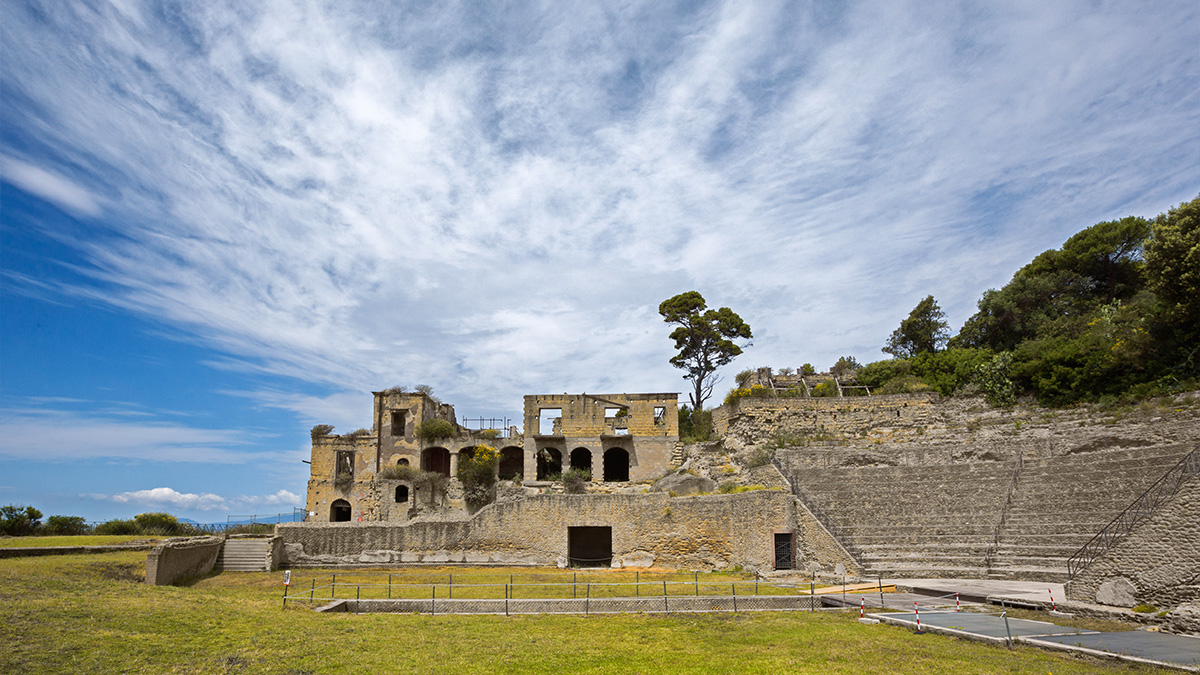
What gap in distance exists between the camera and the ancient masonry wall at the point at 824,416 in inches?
1340

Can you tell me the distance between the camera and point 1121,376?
27828 millimetres

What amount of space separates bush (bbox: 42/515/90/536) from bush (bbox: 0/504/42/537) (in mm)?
412

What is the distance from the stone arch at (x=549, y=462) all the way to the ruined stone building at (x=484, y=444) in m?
0.07

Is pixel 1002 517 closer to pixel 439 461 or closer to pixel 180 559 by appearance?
pixel 180 559

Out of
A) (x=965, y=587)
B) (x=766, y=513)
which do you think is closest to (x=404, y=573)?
(x=766, y=513)

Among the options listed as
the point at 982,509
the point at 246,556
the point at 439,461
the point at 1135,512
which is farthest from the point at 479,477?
the point at 1135,512

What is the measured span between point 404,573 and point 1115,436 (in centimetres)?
2608

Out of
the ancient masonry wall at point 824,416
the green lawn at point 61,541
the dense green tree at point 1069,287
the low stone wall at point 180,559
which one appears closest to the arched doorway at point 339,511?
the green lawn at point 61,541

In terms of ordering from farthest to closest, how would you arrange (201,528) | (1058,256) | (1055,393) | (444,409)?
(444,409), (1058,256), (201,528), (1055,393)

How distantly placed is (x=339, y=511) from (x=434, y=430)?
298 inches

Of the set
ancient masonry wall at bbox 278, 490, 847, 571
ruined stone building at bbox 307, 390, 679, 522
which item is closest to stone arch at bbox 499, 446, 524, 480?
ruined stone building at bbox 307, 390, 679, 522

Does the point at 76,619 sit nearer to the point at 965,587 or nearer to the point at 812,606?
the point at 812,606

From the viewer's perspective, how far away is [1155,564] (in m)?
12.8

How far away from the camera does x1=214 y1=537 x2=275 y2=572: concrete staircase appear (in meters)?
23.8
